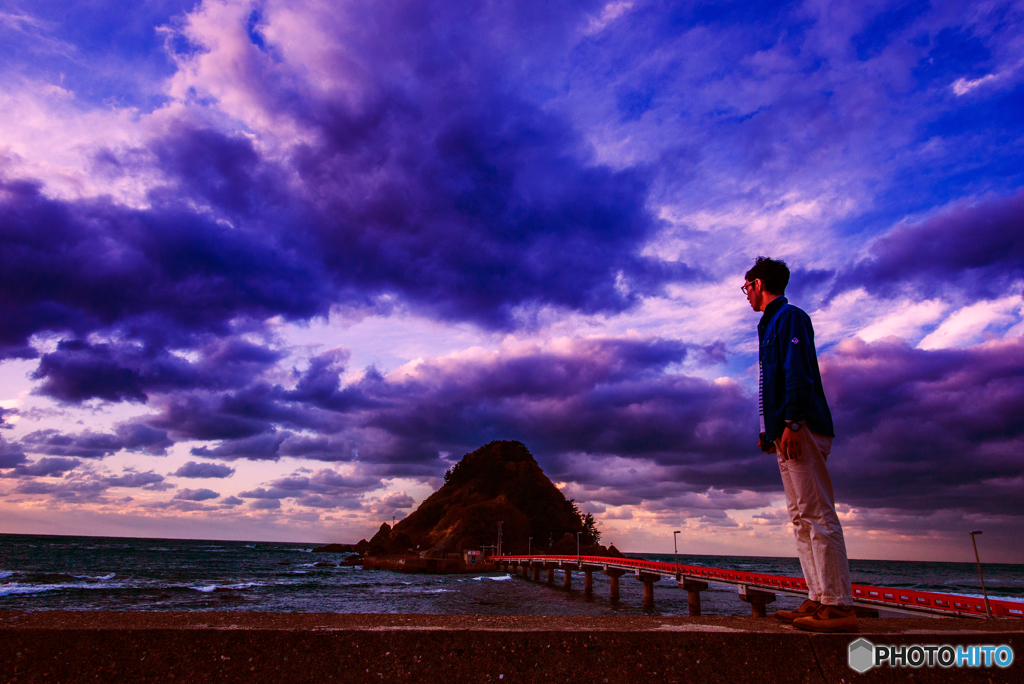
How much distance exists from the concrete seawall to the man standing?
42cm

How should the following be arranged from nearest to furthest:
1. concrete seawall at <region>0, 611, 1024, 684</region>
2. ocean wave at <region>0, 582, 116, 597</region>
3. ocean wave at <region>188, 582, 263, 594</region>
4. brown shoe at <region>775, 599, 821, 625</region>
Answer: concrete seawall at <region>0, 611, 1024, 684</region>, brown shoe at <region>775, 599, 821, 625</region>, ocean wave at <region>0, 582, 116, 597</region>, ocean wave at <region>188, 582, 263, 594</region>

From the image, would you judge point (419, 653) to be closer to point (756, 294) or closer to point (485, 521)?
point (756, 294)

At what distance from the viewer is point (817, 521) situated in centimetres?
283

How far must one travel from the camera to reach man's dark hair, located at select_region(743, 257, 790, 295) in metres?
3.51

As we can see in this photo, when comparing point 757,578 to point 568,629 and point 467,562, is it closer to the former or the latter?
point 568,629

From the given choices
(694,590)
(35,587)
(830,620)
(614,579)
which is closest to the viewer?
(830,620)

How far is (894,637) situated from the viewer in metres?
2.31

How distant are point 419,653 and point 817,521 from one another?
2.17m

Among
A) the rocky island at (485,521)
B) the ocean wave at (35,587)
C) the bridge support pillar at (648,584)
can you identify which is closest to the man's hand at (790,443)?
the bridge support pillar at (648,584)

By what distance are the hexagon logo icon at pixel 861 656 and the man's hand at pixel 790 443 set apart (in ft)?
2.96

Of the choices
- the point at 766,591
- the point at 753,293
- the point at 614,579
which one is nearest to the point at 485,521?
the point at 614,579

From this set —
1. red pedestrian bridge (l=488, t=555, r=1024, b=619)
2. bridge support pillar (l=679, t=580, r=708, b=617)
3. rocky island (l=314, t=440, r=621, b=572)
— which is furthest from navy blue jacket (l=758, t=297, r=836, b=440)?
rocky island (l=314, t=440, r=621, b=572)

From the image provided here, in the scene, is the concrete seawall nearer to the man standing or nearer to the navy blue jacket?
the man standing

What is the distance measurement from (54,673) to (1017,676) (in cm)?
374
